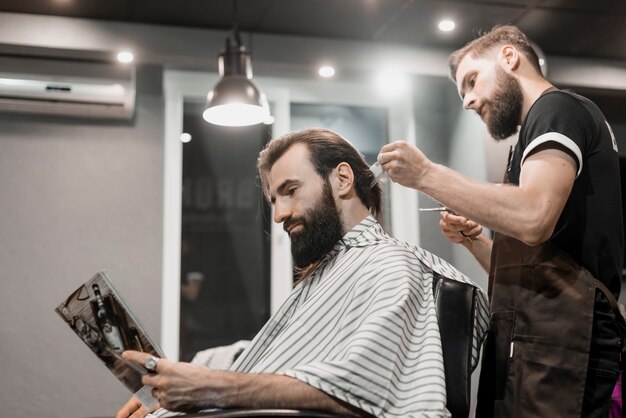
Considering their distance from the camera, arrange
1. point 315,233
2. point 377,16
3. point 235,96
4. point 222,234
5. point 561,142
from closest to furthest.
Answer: point 561,142, point 315,233, point 235,96, point 377,16, point 222,234

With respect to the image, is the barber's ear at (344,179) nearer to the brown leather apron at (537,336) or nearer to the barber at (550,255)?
the barber at (550,255)

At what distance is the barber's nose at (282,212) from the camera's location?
198cm

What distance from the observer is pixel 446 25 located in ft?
14.6

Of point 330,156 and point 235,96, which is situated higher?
point 235,96

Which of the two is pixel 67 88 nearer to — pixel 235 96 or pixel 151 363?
pixel 235 96

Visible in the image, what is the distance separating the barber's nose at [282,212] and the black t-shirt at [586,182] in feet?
2.07

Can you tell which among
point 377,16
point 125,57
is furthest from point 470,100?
point 125,57

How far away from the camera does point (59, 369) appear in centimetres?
432

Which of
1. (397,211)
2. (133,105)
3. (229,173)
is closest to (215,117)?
(133,105)

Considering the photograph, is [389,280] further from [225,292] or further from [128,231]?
[225,292]

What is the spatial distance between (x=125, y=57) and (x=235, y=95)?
0.99m

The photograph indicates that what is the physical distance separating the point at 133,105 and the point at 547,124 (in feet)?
11.0

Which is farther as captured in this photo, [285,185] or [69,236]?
[69,236]

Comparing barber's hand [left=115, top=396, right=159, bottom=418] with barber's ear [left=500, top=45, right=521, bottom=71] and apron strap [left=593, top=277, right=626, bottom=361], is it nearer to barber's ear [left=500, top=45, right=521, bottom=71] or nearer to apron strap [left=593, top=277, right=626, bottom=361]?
apron strap [left=593, top=277, right=626, bottom=361]
